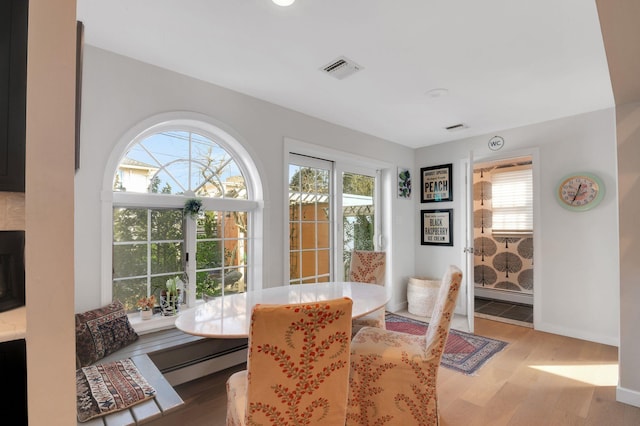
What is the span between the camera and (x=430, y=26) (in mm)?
1836

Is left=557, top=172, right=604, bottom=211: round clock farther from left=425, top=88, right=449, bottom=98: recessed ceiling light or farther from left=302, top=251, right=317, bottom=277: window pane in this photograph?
left=302, top=251, right=317, bottom=277: window pane

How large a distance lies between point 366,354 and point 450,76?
2.20 metres

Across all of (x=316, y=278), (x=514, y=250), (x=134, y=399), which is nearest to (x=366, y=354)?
(x=134, y=399)

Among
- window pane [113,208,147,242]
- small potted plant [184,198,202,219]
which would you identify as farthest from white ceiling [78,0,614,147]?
window pane [113,208,147,242]

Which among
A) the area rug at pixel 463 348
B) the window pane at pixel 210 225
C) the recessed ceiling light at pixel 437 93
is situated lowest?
the area rug at pixel 463 348

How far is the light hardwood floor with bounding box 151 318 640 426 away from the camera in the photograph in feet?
6.55

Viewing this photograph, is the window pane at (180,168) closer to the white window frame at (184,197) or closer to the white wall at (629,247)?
the white window frame at (184,197)

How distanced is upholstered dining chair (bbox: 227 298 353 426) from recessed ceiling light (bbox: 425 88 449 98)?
2.26 metres

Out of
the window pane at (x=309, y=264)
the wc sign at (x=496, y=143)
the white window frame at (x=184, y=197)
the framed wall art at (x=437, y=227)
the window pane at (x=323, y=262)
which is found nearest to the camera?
the white window frame at (x=184, y=197)

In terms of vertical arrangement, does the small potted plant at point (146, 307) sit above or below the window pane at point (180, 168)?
below

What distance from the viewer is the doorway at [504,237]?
4.82 metres

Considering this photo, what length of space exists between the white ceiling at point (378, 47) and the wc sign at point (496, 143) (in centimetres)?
84

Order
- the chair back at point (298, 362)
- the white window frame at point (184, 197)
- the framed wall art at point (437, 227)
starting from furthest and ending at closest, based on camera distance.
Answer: the framed wall art at point (437, 227)
the white window frame at point (184, 197)
the chair back at point (298, 362)

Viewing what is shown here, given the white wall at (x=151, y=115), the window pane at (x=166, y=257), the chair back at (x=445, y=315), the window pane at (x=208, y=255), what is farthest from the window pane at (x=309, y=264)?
the chair back at (x=445, y=315)
